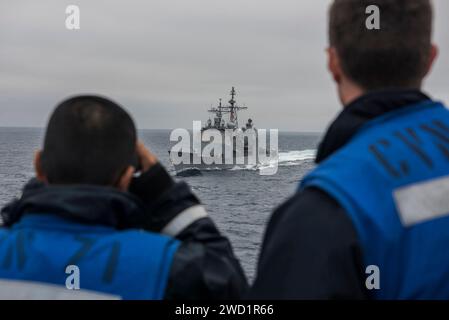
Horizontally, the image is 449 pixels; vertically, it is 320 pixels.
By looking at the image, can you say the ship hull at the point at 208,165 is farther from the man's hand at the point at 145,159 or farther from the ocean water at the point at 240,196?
the man's hand at the point at 145,159

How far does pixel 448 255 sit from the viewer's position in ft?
5.94

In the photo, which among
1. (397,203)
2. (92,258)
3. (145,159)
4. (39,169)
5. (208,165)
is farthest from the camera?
(208,165)

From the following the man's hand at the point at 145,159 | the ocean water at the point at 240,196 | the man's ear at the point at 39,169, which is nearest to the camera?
the man's ear at the point at 39,169

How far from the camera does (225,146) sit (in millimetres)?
76938

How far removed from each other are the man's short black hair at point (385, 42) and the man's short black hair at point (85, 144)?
100 cm

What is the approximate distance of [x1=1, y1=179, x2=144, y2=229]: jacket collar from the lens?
226 centimetres

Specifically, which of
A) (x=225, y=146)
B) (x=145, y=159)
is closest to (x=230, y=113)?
(x=225, y=146)

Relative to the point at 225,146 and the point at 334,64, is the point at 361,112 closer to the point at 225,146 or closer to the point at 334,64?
the point at 334,64

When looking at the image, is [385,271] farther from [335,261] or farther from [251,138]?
[251,138]

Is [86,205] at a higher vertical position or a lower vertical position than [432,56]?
lower

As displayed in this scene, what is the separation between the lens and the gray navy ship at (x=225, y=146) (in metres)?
72.6

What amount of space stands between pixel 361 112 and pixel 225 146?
74973mm

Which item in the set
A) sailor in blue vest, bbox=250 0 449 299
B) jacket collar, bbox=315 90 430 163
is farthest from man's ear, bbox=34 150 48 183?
jacket collar, bbox=315 90 430 163

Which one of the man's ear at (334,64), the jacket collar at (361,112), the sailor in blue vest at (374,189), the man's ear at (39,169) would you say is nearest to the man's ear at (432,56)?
the sailor in blue vest at (374,189)
